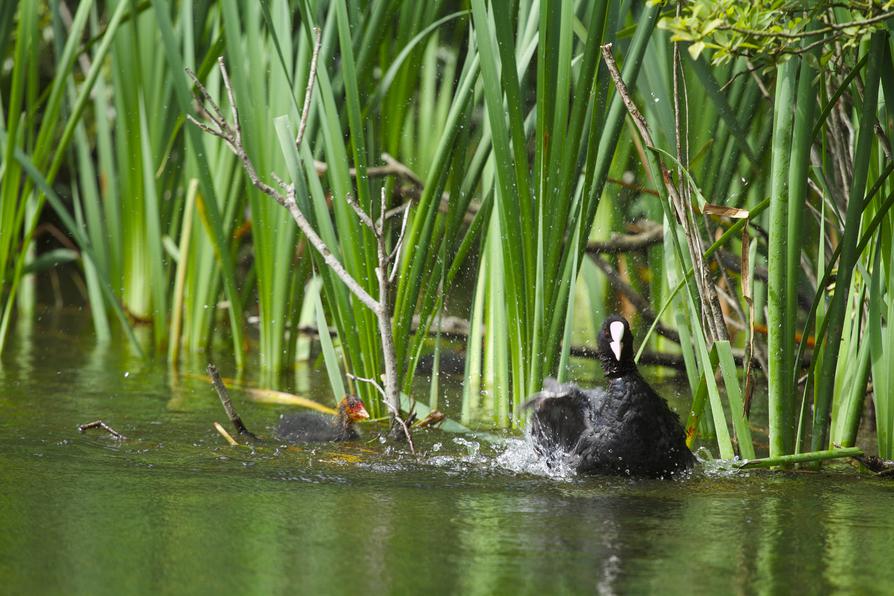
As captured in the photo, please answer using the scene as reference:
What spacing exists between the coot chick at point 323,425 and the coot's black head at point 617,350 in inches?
36.2

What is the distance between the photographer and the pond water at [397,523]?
2180 mm

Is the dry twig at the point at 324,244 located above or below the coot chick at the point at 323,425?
above

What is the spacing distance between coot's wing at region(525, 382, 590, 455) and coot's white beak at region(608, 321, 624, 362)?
0.19m

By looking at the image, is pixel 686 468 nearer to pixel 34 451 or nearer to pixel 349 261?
pixel 349 261

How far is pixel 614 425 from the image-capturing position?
3332 mm

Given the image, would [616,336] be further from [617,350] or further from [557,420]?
[557,420]

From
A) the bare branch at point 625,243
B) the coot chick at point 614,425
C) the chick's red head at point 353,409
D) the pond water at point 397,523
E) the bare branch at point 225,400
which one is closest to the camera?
the pond water at point 397,523

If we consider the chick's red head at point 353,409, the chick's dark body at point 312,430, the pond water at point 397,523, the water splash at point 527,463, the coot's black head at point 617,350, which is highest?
the coot's black head at point 617,350

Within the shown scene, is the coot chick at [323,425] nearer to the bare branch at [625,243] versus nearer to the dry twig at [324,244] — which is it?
the dry twig at [324,244]

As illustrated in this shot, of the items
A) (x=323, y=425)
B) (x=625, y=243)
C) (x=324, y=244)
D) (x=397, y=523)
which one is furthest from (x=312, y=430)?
(x=625, y=243)

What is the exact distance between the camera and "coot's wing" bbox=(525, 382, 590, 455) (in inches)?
136

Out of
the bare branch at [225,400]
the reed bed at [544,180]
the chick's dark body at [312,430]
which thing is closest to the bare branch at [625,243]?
the reed bed at [544,180]

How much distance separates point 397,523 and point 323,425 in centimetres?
130

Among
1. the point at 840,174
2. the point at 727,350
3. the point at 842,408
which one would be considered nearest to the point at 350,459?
the point at 727,350
